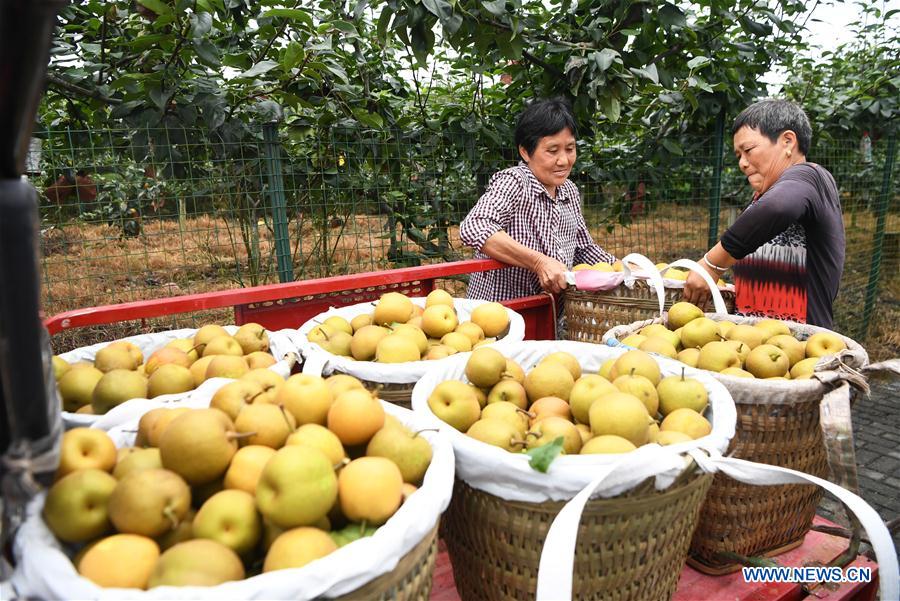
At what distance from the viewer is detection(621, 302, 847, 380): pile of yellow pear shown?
2.08m

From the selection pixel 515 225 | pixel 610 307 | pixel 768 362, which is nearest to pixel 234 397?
pixel 768 362

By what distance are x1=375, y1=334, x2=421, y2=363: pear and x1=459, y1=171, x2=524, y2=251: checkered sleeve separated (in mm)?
1333

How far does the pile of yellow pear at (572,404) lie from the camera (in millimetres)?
1476

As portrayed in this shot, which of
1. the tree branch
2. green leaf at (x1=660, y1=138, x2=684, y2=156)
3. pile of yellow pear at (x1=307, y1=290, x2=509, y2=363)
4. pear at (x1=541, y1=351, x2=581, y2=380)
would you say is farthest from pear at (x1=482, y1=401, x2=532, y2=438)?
green leaf at (x1=660, y1=138, x2=684, y2=156)

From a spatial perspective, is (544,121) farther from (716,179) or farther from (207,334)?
(716,179)

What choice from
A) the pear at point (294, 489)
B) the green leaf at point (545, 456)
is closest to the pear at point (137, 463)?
the pear at point (294, 489)

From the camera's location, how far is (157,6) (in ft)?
9.04

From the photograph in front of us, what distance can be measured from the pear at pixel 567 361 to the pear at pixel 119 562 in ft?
3.88

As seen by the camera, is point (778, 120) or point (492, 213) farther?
point (492, 213)

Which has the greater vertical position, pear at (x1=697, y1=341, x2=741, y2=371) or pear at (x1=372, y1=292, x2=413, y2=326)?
pear at (x1=372, y1=292, x2=413, y2=326)

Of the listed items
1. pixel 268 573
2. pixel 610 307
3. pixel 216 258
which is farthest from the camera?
pixel 216 258

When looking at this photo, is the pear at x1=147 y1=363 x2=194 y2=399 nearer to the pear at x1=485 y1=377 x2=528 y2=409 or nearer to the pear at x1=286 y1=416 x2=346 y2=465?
the pear at x1=286 y1=416 x2=346 y2=465

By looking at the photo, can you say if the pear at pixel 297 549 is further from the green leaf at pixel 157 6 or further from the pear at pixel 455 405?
the green leaf at pixel 157 6

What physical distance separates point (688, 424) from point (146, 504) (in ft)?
4.07
